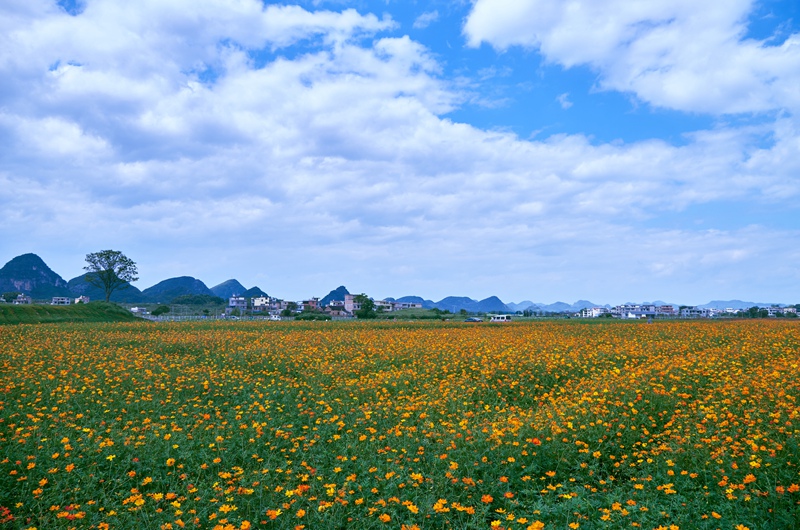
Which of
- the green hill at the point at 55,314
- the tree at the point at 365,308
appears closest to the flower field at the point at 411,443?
the green hill at the point at 55,314

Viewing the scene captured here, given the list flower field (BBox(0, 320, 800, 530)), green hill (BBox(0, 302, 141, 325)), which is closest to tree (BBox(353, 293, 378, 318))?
green hill (BBox(0, 302, 141, 325))

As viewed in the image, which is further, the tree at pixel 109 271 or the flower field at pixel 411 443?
the tree at pixel 109 271

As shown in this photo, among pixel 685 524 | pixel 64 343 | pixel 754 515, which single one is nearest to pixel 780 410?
pixel 754 515

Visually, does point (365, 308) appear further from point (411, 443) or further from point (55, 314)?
point (411, 443)

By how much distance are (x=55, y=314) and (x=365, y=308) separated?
169 feet

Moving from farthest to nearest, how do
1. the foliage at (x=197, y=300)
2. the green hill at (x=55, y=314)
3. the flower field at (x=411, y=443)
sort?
the foliage at (x=197, y=300) → the green hill at (x=55, y=314) → the flower field at (x=411, y=443)

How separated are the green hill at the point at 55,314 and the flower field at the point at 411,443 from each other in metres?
33.8

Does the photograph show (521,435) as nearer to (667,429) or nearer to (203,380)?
(667,429)

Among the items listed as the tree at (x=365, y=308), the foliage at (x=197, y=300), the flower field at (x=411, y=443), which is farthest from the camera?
the foliage at (x=197, y=300)

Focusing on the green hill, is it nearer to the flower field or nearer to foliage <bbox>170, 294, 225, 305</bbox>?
the flower field

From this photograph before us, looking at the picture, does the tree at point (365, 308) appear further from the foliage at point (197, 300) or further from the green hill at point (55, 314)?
the foliage at point (197, 300)

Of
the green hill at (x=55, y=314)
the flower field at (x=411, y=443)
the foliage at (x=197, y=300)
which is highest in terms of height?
the foliage at (x=197, y=300)

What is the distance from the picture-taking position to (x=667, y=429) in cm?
834

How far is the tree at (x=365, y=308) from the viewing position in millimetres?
80406
